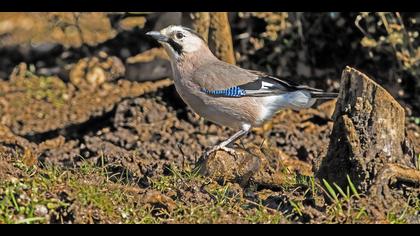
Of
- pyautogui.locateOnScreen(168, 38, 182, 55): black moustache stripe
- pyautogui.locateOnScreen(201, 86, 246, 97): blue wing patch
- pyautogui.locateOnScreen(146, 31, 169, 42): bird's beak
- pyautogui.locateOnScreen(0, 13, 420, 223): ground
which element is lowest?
pyautogui.locateOnScreen(0, 13, 420, 223): ground

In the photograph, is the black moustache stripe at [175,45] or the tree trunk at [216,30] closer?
the black moustache stripe at [175,45]

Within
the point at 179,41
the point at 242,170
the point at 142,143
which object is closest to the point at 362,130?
the point at 242,170

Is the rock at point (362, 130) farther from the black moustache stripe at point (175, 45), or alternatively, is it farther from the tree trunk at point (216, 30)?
the tree trunk at point (216, 30)

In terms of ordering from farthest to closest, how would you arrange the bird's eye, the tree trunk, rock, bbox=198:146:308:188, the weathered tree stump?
1. the tree trunk
2. the bird's eye
3. rock, bbox=198:146:308:188
4. the weathered tree stump

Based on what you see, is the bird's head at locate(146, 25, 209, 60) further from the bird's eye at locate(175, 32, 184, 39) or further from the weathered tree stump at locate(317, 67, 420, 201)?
the weathered tree stump at locate(317, 67, 420, 201)

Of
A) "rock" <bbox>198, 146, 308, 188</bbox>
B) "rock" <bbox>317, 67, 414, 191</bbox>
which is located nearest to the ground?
"rock" <bbox>198, 146, 308, 188</bbox>

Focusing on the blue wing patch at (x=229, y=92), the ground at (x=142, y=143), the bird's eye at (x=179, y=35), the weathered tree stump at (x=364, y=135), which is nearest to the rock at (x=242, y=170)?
the ground at (x=142, y=143)

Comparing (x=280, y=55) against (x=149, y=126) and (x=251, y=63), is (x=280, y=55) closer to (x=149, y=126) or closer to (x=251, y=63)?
(x=251, y=63)

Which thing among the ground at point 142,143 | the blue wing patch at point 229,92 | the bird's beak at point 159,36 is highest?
the bird's beak at point 159,36
